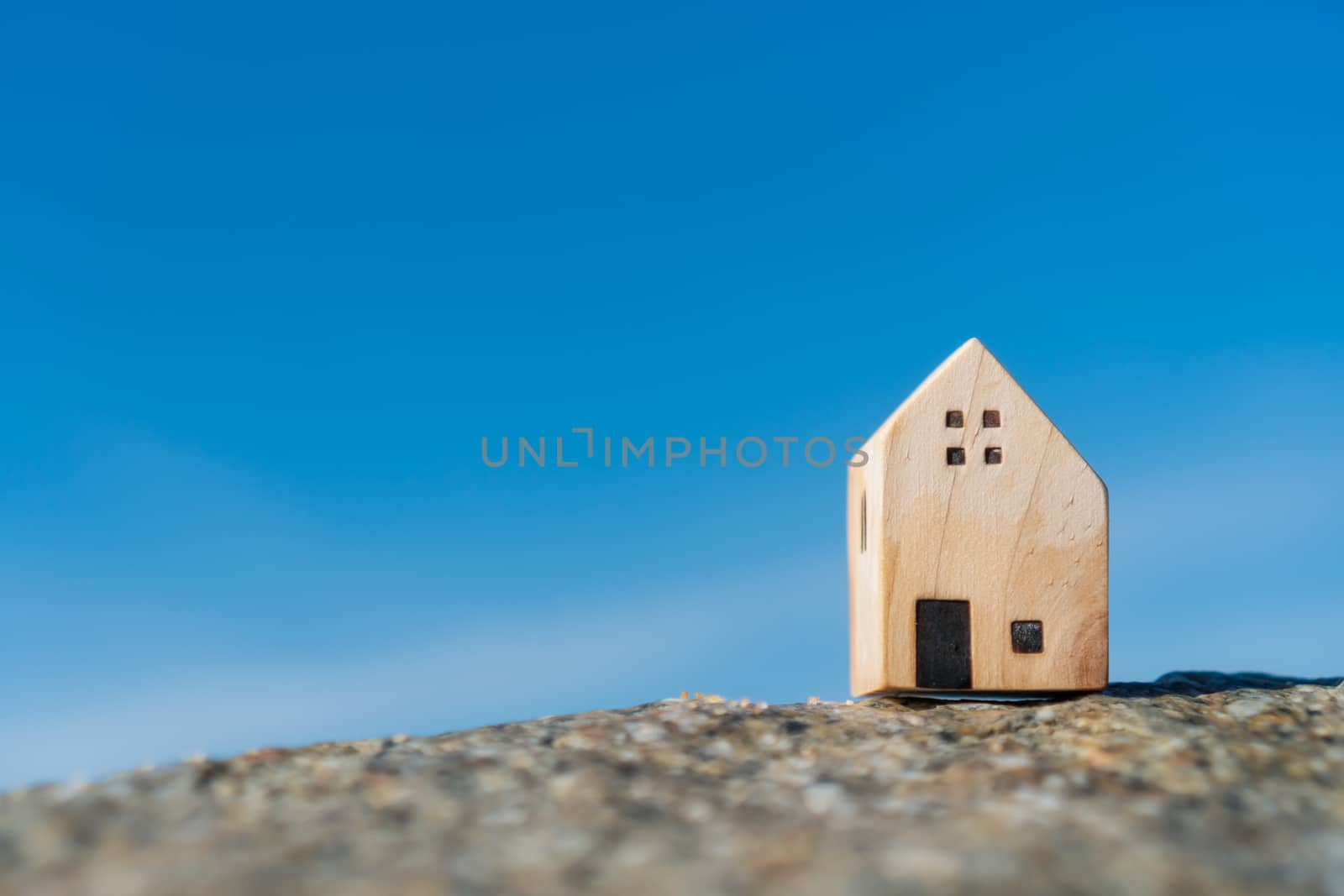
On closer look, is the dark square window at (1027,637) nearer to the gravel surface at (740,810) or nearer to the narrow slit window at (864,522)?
the gravel surface at (740,810)

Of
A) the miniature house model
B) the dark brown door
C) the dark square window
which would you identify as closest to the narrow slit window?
the miniature house model

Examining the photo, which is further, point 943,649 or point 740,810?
point 943,649

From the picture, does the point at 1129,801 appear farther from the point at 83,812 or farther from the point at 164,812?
the point at 83,812

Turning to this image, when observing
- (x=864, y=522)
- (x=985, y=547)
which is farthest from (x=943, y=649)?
(x=864, y=522)

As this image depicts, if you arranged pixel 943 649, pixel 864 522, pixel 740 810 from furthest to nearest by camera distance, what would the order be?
pixel 864 522, pixel 943 649, pixel 740 810

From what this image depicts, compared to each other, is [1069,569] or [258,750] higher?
[1069,569]

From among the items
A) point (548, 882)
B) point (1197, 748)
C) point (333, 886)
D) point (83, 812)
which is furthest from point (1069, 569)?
point (83, 812)

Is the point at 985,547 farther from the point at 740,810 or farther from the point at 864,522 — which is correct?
the point at 740,810

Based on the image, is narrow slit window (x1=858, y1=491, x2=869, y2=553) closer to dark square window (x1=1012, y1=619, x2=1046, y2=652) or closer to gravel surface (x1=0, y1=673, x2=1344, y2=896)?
dark square window (x1=1012, y1=619, x2=1046, y2=652)
